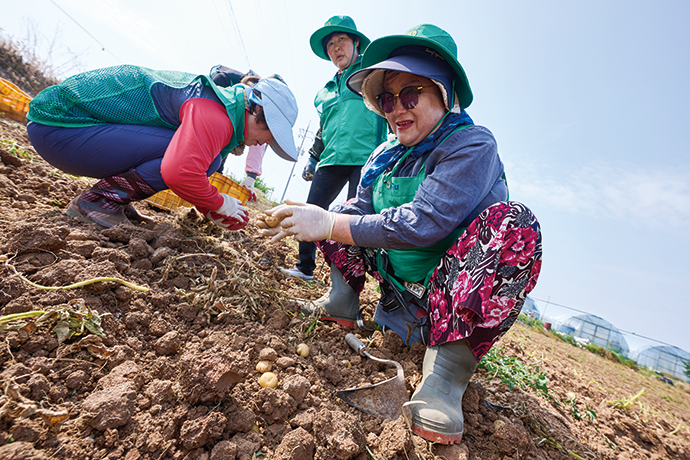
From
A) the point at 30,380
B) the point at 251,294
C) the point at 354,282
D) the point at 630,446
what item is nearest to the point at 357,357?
the point at 354,282

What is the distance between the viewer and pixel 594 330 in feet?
58.0

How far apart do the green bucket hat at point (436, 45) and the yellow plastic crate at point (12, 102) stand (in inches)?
179

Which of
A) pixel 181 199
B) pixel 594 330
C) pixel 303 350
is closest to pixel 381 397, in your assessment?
pixel 303 350

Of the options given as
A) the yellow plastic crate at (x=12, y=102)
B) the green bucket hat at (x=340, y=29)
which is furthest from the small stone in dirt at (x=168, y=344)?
the yellow plastic crate at (x=12, y=102)

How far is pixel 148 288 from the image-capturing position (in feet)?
4.23

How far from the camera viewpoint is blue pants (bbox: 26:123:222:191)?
1.68m

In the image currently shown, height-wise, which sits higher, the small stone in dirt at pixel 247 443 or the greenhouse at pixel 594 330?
the greenhouse at pixel 594 330

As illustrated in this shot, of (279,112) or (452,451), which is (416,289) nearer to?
(452,451)

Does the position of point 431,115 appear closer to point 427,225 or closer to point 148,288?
point 427,225

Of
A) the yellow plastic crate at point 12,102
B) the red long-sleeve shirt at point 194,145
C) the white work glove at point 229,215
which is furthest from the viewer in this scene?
the yellow plastic crate at point 12,102

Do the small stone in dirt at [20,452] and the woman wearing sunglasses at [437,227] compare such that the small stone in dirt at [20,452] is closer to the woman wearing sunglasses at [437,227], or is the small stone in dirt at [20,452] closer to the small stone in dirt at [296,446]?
the small stone in dirt at [296,446]

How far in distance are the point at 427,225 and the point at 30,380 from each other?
4.34ft

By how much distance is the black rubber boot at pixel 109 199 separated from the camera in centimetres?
170

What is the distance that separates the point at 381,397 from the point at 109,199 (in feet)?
5.91
